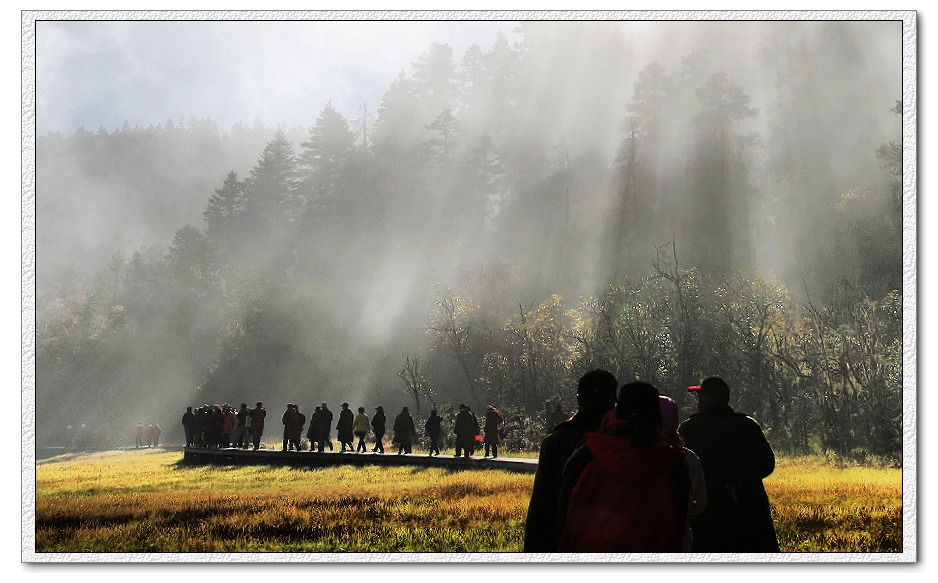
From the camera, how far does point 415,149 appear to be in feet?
109

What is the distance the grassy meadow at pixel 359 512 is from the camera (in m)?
9.49

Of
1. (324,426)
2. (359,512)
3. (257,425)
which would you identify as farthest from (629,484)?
(257,425)

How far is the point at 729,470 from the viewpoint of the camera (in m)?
5.86

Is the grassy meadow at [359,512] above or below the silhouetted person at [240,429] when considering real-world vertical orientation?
above

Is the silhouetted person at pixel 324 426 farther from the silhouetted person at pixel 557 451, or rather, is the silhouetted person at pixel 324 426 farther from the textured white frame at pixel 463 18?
the silhouetted person at pixel 557 451

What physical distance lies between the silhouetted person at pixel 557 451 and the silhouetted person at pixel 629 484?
1.00 feet

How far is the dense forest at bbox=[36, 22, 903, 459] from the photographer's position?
1512cm

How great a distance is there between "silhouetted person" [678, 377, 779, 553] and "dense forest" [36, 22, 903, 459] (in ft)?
17.6

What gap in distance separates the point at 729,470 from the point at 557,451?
1535 mm

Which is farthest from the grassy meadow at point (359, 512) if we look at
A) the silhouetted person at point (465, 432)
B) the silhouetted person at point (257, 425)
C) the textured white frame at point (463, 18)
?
the silhouetted person at point (257, 425)

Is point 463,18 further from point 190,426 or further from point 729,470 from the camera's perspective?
point 190,426

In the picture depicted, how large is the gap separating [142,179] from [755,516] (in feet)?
109

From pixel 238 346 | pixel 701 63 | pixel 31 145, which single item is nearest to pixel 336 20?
pixel 31 145
